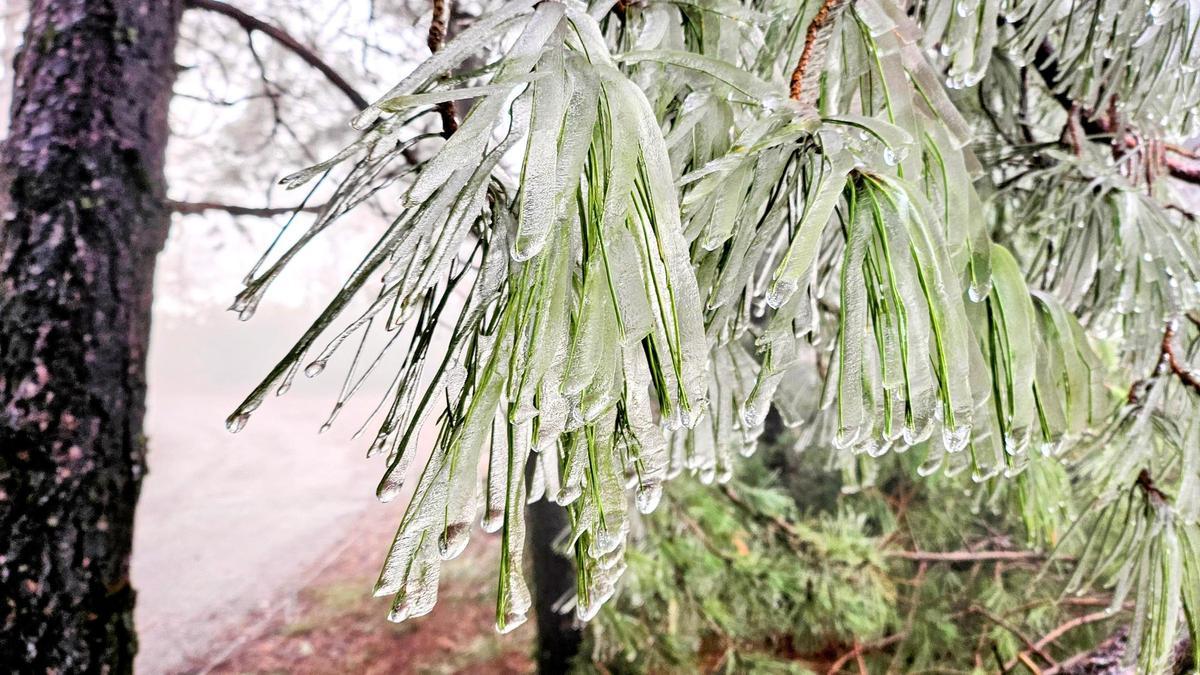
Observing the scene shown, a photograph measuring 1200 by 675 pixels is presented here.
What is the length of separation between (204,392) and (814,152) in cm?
1187

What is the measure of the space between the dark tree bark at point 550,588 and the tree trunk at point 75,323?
119cm

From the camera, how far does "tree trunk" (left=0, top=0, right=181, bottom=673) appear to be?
0.77m

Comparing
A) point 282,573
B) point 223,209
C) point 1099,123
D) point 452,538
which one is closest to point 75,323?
point 223,209

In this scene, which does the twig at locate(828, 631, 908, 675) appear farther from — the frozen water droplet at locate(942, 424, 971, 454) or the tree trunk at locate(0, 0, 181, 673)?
the tree trunk at locate(0, 0, 181, 673)

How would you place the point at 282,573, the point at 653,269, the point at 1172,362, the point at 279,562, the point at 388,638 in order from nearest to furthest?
the point at 653,269 < the point at 1172,362 < the point at 388,638 < the point at 282,573 < the point at 279,562

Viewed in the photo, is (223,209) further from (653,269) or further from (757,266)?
(653,269)

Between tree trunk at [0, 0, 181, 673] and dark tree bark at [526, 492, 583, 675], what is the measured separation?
1.19 m

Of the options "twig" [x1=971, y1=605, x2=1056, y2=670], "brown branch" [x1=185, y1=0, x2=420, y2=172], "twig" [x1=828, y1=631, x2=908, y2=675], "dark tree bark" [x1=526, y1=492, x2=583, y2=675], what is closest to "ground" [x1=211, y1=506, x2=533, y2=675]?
"dark tree bark" [x1=526, y1=492, x2=583, y2=675]

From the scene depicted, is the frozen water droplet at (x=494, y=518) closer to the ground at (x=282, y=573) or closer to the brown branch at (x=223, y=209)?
the brown branch at (x=223, y=209)

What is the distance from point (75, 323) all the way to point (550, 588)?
58.7 inches

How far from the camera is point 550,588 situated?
1947 mm

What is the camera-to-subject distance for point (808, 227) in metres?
0.25

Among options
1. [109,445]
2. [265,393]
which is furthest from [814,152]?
[109,445]

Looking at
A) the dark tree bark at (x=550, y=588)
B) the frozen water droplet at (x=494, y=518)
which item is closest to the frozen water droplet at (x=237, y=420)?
the frozen water droplet at (x=494, y=518)
